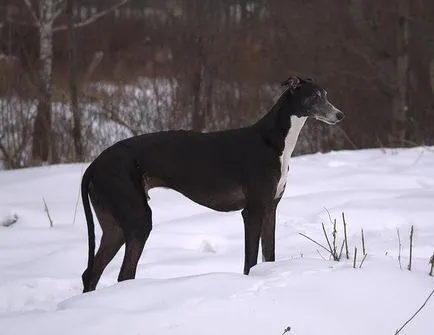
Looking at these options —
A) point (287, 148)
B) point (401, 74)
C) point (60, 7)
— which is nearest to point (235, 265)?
point (287, 148)

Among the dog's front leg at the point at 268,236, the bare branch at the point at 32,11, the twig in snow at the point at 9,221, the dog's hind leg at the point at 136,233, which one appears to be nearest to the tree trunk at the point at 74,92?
the bare branch at the point at 32,11

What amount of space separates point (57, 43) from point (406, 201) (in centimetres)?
1010

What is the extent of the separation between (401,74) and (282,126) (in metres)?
11.9

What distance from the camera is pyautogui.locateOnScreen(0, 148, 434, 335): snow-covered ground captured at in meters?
3.07

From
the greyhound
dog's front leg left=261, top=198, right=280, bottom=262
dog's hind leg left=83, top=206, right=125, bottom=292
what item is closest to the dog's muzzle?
the greyhound

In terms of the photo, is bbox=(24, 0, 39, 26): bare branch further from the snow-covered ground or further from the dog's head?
the dog's head

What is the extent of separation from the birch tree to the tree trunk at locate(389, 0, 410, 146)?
5768 mm

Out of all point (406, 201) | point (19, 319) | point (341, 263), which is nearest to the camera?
point (19, 319)

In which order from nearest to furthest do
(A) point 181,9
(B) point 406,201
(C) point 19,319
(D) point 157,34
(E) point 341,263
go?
(C) point 19,319 < (E) point 341,263 < (B) point 406,201 < (A) point 181,9 < (D) point 157,34

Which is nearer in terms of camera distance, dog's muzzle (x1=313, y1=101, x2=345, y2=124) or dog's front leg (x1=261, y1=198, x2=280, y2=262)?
dog's muzzle (x1=313, y1=101, x2=345, y2=124)

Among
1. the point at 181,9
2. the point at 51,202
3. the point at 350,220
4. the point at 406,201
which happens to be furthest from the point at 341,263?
the point at 181,9

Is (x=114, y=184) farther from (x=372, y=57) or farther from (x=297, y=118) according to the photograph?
(x=372, y=57)

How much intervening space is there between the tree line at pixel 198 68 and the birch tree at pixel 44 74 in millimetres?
22

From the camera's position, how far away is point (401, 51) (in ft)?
52.3
